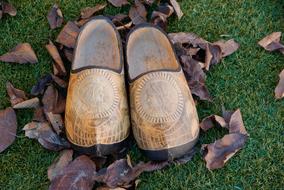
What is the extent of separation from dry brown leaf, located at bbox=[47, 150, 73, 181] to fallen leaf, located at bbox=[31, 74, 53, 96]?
10.8 inches

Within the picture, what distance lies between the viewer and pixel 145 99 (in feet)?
6.10

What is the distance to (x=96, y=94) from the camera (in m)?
1.86

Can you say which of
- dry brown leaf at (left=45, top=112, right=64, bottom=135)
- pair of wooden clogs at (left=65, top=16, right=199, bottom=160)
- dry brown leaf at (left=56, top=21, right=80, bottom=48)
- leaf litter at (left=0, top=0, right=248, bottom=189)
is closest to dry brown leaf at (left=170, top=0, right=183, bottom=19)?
leaf litter at (left=0, top=0, right=248, bottom=189)

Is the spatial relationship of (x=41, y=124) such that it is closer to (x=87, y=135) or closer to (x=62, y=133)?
(x=62, y=133)

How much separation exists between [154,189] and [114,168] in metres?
0.16

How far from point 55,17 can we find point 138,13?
0.37 m

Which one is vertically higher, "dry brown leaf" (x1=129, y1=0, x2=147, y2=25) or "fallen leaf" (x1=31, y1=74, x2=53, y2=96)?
"dry brown leaf" (x1=129, y1=0, x2=147, y2=25)

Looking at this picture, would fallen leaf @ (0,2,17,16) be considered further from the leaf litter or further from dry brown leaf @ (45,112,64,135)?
dry brown leaf @ (45,112,64,135)

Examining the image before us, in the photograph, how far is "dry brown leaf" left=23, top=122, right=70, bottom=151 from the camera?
6.48 feet

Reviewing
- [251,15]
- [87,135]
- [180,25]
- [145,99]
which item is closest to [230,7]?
[251,15]

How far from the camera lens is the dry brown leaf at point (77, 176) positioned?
1.85 meters

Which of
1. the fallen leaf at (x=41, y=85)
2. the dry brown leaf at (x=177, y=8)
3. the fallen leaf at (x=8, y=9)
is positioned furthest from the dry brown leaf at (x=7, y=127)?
the dry brown leaf at (x=177, y=8)

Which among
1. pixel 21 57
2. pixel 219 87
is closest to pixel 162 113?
pixel 219 87

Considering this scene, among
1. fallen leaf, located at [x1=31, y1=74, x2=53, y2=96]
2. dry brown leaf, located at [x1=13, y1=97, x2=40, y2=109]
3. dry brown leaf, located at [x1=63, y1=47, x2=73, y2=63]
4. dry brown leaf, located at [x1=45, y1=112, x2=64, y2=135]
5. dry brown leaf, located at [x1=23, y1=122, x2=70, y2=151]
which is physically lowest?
dry brown leaf, located at [x1=23, y1=122, x2=70, y2=151]
